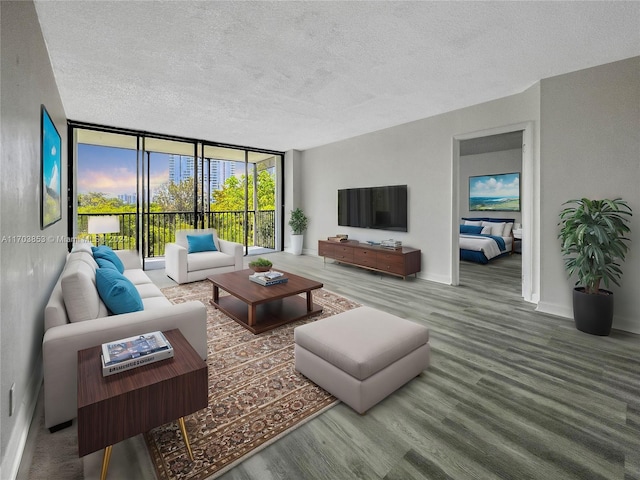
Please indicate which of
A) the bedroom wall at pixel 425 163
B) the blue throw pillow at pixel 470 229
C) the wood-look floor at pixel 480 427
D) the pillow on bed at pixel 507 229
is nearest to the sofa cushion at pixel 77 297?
the wood-look floor at pixel 480 427

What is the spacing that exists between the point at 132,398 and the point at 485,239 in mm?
6851

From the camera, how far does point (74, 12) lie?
7.34ft

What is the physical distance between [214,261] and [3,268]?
3.64 m

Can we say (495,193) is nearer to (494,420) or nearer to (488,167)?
(488,167)

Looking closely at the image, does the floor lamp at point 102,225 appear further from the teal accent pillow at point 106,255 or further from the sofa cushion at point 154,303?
the sofa cushion at point 154,303

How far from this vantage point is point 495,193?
809 centimetres

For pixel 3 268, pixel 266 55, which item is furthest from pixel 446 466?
pixel 266 55

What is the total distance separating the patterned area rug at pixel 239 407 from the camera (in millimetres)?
1483

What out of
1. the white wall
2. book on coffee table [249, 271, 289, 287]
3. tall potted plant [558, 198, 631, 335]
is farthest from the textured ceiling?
book on coffee table [249, 271, 289, 287]

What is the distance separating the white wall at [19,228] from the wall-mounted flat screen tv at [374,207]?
15.2 feet

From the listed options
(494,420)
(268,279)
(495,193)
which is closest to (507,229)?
(495,193)

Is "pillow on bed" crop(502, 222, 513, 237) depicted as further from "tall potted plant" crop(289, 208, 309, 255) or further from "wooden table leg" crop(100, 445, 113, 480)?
"wooden table leg" crop(100, 445, 113, 480)

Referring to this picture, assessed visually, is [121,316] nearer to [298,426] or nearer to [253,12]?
[298,426]

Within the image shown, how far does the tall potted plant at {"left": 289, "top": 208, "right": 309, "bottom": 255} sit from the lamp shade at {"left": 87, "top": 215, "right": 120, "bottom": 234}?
3.68 m
